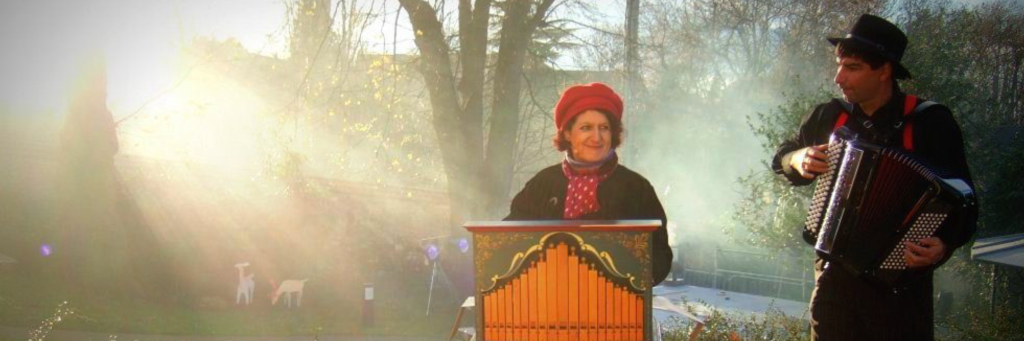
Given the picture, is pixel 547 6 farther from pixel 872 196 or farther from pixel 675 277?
pixel 675 277

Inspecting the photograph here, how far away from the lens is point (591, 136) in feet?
11.3

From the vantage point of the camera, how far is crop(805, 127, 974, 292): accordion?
288cm

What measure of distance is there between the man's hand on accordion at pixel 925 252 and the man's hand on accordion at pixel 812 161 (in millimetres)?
390

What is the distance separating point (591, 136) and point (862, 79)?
1.00 metres

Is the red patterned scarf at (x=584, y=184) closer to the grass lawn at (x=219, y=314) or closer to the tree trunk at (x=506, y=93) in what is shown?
the tree trunk at (x=506, y=93)

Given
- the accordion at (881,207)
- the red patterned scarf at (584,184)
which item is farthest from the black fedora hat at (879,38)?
the red patterned scarf at (584,184)

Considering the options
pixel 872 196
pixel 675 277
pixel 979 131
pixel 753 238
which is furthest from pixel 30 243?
pixel 979 131

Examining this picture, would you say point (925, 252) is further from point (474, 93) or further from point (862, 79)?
point (474, 93)

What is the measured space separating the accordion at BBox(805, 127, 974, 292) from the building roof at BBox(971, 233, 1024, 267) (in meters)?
5.26

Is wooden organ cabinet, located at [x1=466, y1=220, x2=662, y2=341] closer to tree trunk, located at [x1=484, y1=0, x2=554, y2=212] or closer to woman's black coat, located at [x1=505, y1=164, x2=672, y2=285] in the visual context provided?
woman's black coat, located at [x1=505, y1=164, x2=672, y2=285]

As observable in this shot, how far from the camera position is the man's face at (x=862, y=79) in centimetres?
321

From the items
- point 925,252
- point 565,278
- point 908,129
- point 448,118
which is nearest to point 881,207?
point 925,252

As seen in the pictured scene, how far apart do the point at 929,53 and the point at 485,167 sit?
608cm

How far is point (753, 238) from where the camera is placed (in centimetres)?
1415
